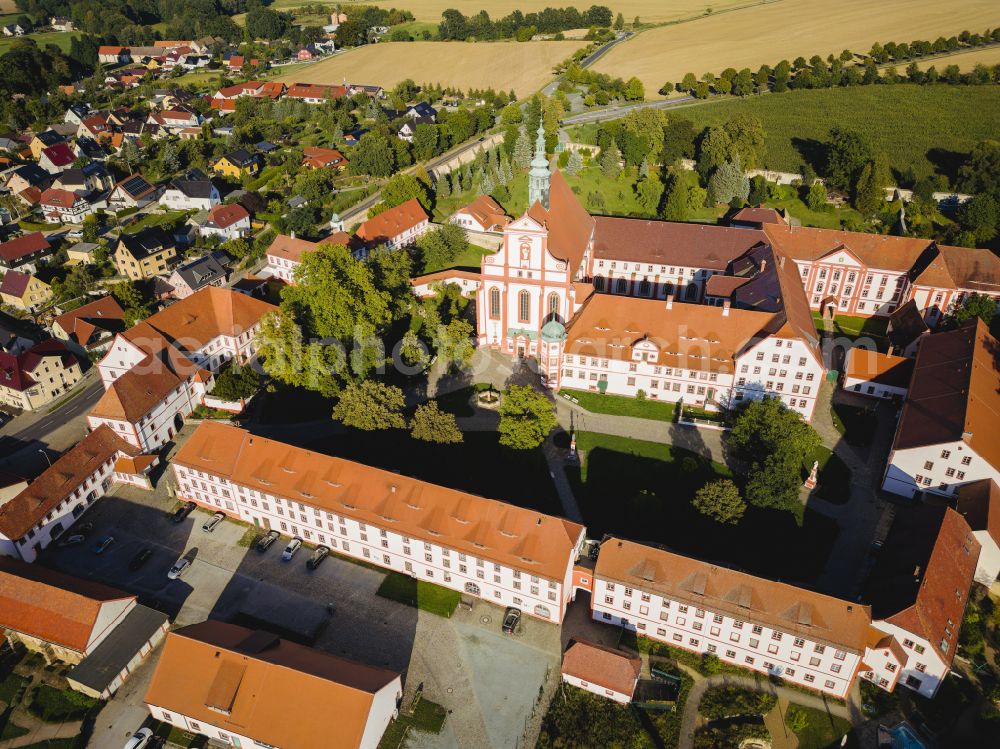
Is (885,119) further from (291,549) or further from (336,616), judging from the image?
(336,616)

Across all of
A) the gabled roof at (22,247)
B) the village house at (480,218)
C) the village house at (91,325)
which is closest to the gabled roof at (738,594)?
the village house at (480,218)

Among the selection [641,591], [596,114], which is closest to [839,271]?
[641,591]

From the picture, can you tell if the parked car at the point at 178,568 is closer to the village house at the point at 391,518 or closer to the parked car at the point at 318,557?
the village house at the point at 391,518

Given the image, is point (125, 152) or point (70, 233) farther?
point (125, 152)

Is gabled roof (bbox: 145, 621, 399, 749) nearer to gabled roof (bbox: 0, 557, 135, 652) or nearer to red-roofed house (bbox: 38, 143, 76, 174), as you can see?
gabled roof (bbox: 0, 557, 135, 652)

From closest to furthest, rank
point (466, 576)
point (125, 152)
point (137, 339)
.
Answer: point (466, 576) → point (137, 339) → point (125, 152)

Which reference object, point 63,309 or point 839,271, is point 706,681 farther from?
point 63,309
